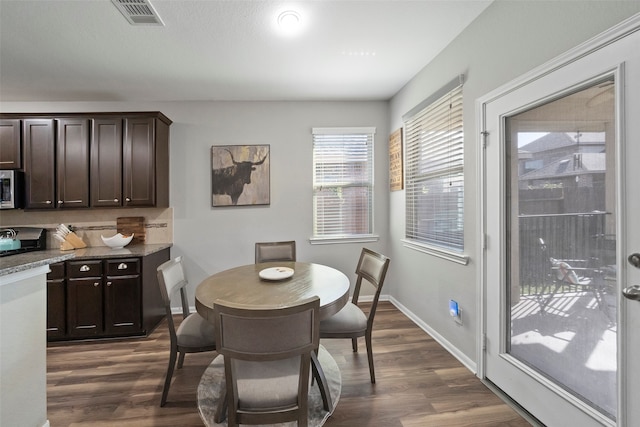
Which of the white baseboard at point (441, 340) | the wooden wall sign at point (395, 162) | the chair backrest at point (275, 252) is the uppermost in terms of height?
the wooden wall sign at point (395, 162)

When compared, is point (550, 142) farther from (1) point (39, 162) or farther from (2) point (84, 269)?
(1) point (39, 162)

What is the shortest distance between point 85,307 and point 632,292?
4.11m

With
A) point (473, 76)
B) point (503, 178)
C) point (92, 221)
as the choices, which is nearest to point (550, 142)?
point (503, 178)

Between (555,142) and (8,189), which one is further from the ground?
(555,142)

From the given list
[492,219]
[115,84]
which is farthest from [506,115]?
[115,84]

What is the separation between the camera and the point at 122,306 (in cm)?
282

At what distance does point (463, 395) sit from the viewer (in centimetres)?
190

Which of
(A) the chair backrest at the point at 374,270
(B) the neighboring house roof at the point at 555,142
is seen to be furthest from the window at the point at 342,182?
(B) the neighboring house roof at the point at 555,142

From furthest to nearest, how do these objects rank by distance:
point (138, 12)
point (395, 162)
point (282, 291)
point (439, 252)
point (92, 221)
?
1. point (395, 162)
2. point (92, 221)
3. point (439, 252)
4. point (138, 12)
5. point (282, 291)

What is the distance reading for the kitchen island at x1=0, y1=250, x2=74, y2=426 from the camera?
133 centimetres

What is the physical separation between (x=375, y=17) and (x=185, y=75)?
6.61ft

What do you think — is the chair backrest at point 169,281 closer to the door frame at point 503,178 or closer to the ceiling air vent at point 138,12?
the ceiling air vent at point 138,12

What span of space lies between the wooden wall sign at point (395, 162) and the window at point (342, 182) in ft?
0.88

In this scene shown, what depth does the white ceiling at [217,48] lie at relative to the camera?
194 cm
